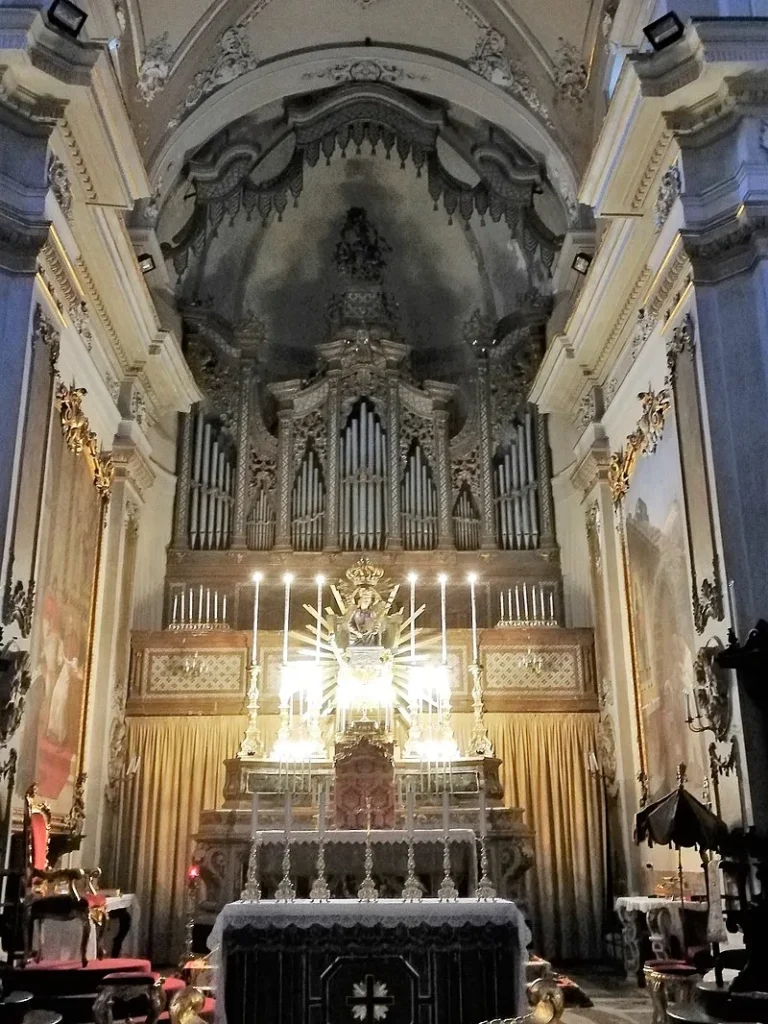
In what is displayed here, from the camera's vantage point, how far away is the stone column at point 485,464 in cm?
1224

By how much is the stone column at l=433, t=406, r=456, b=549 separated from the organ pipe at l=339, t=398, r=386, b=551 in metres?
0.71

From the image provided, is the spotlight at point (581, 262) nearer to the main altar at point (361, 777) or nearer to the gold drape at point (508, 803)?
the main altar at point (361, 777)

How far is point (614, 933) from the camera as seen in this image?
1000 cm

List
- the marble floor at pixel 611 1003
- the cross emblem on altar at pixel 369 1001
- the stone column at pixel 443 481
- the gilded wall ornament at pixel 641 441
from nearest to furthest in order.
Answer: the cross emblem on altar at pixel 369 1001 → the marble floor at pixel 611 1003 → the gilded wall ornament at pixel 641 441 → the stone column at pixel 443 481

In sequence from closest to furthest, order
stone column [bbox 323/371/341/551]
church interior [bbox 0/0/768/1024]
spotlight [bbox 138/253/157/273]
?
church interior [bbox 0/0/768/1024] < spotlight [bbox 138/253/157/273] < stone column [bbox 323/371/341/551]

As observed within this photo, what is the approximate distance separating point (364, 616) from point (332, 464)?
8.25 ft

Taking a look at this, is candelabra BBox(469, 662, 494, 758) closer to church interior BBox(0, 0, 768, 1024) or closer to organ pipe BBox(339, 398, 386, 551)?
church interior BBox(0, 0, 768, 1024)

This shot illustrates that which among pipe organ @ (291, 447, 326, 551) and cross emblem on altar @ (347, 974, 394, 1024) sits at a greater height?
pipe organ @ (291, 447, 326, 551)

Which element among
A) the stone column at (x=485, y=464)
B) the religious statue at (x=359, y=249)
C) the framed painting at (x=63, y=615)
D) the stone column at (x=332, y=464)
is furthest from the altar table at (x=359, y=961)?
the religious statue at (x=359, y=249)

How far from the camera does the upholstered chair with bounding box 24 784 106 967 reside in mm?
6379

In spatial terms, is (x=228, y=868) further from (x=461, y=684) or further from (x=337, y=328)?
(x=337, y=328)

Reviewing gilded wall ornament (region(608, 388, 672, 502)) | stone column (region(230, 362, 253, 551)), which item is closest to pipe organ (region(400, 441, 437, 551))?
stone column (region(230, 362, 253, 551))

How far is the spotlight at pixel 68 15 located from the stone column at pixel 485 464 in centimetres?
694

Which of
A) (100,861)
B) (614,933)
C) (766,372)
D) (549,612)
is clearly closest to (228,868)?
(100,861)
